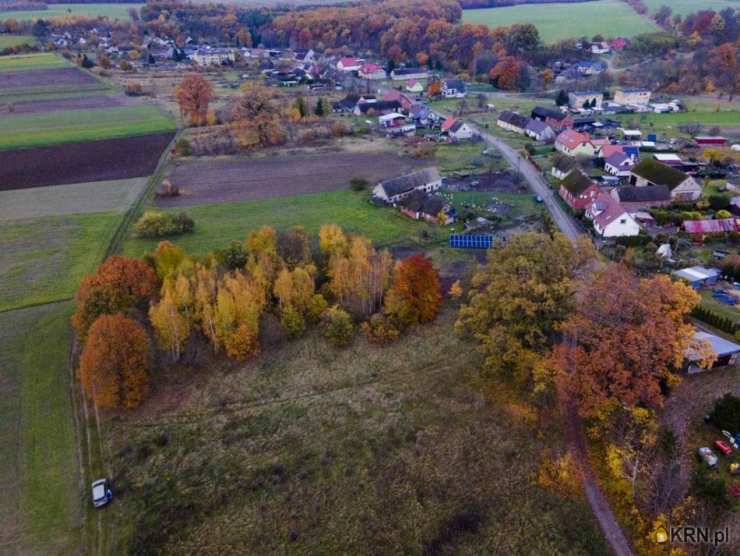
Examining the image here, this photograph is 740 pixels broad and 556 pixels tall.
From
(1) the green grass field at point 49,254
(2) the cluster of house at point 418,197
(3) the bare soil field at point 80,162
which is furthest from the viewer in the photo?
(3) the bare soil field at point 80,162

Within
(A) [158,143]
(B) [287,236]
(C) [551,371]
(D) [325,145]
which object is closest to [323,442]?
(C) [551,371]

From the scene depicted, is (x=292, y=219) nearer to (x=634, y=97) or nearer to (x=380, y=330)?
(x=380, y=330)

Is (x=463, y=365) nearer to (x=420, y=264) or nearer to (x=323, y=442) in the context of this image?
(x=420, y=264)

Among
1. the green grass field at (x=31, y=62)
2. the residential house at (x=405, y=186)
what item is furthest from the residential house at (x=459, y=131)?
the green grass field at (x=31, y=62)

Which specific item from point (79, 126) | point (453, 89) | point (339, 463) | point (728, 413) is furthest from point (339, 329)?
point (453, 89)

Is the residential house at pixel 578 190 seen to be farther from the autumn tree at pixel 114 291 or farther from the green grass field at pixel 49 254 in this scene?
the green grass field at pixel 49 254

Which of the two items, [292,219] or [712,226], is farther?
[292,219]
